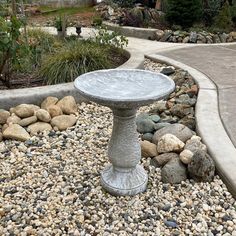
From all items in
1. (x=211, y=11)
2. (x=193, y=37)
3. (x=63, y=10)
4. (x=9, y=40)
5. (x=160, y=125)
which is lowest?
(x=63, y=10)

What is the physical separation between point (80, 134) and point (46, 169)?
0.60 metres

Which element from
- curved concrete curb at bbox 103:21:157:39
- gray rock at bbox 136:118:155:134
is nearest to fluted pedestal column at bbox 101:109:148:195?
gray rock at bbox 136:118:155:134

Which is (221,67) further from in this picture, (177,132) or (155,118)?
(177,132)

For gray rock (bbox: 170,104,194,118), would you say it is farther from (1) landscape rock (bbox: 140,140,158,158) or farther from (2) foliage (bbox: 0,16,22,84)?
(2) foliage (bbox: 0,16,22,84)

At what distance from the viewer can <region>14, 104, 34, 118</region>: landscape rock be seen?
3.27 m

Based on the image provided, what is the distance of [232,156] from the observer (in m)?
2.52

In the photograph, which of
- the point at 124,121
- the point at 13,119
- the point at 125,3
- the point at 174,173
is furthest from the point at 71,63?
the point at 125,3

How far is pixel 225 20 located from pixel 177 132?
17.0 ft

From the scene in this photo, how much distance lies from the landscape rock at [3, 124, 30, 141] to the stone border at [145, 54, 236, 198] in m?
1.53

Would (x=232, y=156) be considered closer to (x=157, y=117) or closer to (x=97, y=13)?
(x=157, y=117)

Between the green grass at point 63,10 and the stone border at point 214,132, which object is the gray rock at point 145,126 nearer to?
the stone border at point 214,132

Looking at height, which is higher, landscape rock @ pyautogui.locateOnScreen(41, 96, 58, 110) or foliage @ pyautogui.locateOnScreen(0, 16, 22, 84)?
foliage @ pyautogui.locateOnScreen(0, 16, 22, 84)

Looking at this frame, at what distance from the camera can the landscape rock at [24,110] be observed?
10.7 ft

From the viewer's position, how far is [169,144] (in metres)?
2.68
